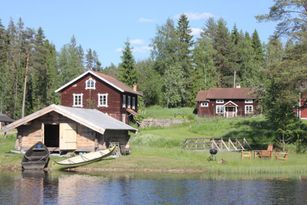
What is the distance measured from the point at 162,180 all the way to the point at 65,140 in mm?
12434

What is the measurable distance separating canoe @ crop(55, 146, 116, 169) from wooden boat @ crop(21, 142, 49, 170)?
43.6 inches

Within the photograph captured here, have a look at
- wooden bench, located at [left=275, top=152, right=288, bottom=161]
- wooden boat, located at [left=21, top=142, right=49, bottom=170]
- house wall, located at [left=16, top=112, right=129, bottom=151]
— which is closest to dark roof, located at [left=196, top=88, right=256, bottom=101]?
wooden bench, located at [left=275, top=152, right=288, bottom=161]

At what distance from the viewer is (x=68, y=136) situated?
41.1 m

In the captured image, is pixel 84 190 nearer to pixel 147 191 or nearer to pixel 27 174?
pixel 147 191

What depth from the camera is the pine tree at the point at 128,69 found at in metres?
90.3

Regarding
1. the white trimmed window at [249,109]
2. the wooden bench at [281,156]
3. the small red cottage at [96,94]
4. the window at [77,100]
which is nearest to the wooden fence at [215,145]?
the wooden bench at [281,156]

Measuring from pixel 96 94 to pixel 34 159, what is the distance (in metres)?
33.2

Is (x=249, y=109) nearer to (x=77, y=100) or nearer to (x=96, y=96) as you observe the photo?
(x=96, y=96)

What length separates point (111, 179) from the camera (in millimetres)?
31609

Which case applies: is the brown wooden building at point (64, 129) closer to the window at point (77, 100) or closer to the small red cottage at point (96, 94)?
the small red cottage at point (96, 94)

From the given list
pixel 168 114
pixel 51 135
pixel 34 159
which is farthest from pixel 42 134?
pixel 168 114

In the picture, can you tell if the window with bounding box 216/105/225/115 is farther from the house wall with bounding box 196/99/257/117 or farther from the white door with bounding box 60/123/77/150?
the white door with bounding box 60/123/77/150

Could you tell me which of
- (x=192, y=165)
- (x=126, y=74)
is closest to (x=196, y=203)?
(x=192, y=165)

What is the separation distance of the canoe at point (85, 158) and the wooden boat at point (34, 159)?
3.64ft
